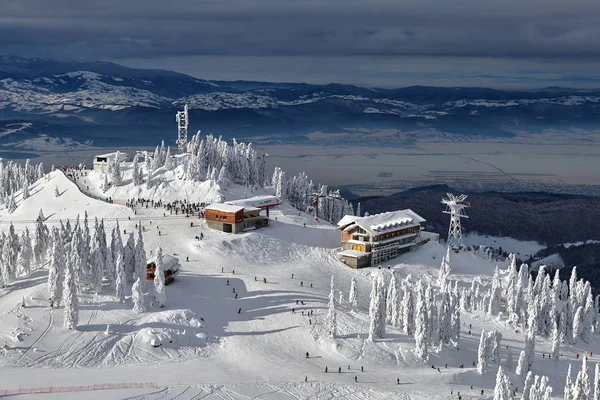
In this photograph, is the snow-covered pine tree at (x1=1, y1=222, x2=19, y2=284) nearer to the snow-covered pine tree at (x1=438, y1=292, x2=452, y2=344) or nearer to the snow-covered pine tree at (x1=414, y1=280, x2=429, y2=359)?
the snow-covered pine tree at (x1=414, y1=280, x2=429, y2=359)

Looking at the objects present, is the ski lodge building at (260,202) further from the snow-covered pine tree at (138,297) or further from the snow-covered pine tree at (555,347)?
the snow-covered pine tree at (555,347)

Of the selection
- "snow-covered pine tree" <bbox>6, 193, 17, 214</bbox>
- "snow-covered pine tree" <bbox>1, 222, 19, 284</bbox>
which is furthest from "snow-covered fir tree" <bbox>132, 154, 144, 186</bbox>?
"snow-covered pine tree" <bbox>1, 222, 19, 284</bbox>

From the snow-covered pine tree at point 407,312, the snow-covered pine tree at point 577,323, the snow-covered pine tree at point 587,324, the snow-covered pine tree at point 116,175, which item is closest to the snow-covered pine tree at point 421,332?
the snow-covered pine tree at point 407,312

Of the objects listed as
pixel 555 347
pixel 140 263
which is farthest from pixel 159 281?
pixel 555 347

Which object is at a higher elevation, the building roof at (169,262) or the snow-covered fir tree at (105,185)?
the snow-covered fir tree at (105,185)

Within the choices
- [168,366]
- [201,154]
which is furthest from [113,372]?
[201,154]

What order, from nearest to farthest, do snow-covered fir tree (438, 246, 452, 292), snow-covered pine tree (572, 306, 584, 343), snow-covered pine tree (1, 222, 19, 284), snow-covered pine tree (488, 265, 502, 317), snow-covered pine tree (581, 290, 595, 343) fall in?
snow-covered pine tree (1, 222, 19, 284) → snow-covered pine tree (572, 306, 584, 343) → snow-covered pine tree (581, 290, 595, 343) → snow-covered pine tree (488, 265, 502, 317) → snow-covered fir tree (438, 246, 452, 292)

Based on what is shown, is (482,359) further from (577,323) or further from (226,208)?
(226,208)
